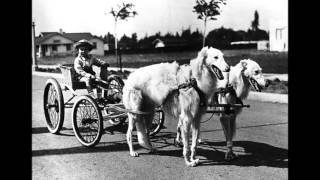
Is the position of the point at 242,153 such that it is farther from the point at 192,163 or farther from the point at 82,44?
the point at 82,44

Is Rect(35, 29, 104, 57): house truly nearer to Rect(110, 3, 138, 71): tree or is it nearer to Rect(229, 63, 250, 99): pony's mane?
Rect(110, 3, 138, 71): tree

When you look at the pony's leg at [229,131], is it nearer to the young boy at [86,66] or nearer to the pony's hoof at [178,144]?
the pony's hoof at [178,144]

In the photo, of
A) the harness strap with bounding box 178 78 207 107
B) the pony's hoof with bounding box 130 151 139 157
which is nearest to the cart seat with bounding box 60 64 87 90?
the pony's hoof with bounding box 130 151 139 157

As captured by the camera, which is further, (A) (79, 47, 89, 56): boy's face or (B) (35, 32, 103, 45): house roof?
(A) (79, 47, 89, 56): boy's face

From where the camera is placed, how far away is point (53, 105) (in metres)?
6.96

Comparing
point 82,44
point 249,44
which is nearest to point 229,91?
point 249,44

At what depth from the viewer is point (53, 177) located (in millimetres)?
4844

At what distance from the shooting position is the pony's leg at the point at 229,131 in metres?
5.85

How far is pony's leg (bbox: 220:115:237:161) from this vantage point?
5848 mm

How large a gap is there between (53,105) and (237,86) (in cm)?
Result: 299

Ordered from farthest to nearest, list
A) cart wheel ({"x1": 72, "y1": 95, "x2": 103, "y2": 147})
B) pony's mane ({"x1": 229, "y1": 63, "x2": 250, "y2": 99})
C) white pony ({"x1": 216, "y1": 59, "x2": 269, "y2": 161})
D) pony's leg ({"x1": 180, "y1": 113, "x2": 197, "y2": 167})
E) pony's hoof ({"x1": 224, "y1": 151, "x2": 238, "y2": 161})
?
cart wheel ({"x1": 72, "y1": 95, "x2": 103, "y2": 147}) < pony's hoof ({"x1": 224, "y1": 151, "x2": 238, "y2": 161}) < pony's mane ({"x1": 229, "y1": 63, "x2": 250, "y2": 99}) < white pony ({"x1": 216, "y1": 59, "x2": 269, "y2": 161}) < pony's leg ({"x1": 180, "y1": 113, "x2": 197, "y2": 167})
